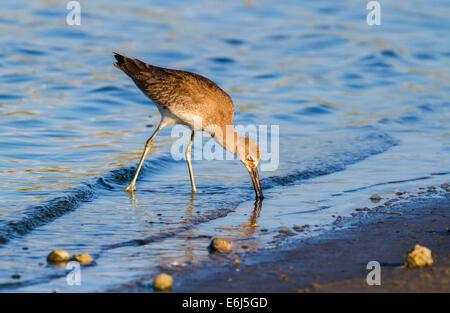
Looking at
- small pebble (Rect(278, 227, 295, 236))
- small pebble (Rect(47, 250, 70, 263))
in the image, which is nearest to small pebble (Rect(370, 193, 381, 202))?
small pebble (Rect(278, 227, 295, 236))

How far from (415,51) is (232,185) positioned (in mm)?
10032

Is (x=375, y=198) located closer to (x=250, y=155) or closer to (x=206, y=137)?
(x=250, y=155)

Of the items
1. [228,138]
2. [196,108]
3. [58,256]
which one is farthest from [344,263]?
[196,108]

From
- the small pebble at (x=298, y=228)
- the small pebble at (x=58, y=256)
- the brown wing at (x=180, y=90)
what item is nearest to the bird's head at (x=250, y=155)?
the brown wing at (x=180, y=90)

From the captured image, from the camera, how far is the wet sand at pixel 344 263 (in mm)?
5164

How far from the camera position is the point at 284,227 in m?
6.88

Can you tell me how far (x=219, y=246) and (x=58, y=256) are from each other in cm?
134

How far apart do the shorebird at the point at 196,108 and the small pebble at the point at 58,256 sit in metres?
2.73

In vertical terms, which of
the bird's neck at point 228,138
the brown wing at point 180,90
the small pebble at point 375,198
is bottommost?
the small pebble at point 375,198

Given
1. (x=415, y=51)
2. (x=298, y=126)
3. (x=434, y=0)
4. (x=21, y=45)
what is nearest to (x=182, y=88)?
(x=298, y=126)

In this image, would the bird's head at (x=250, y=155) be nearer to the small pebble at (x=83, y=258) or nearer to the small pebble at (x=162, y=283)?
the small pebble at (x=83, y=258)

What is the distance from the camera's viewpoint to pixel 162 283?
16.8 feet

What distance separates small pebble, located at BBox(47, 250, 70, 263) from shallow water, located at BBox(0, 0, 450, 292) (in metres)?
0.11

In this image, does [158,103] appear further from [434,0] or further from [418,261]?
[434,0]
